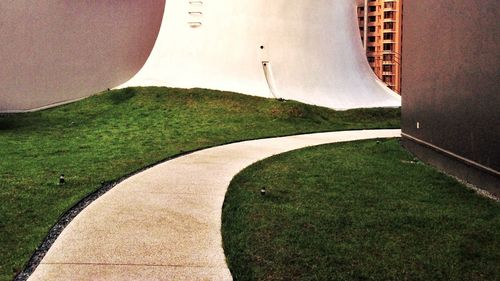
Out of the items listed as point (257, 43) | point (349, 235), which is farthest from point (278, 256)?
point (257, 43)

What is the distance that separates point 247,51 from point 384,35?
2749 centimetres

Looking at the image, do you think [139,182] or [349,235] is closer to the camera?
[349,235]

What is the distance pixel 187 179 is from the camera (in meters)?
7.29

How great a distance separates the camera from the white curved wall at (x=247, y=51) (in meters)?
19.0

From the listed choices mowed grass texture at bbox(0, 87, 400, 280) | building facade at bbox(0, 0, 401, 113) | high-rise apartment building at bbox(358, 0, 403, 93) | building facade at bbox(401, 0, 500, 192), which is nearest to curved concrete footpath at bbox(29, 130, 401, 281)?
mowed grass texture at bbox(0, 87, 400, 280)

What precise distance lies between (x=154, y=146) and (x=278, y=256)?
6.90 metres

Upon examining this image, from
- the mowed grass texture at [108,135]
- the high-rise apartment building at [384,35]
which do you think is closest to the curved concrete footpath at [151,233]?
the mowed grass texture at [108,135]

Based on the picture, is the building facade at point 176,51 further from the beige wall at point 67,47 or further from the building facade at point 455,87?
the building facade at point 455,87

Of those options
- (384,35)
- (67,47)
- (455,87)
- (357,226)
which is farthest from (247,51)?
(384,35)

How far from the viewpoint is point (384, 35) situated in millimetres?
43469

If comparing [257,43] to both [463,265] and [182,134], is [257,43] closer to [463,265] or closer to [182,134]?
[182,134]

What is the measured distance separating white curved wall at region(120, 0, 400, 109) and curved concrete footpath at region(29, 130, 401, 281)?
444 inches

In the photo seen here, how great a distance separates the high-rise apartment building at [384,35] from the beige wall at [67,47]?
25.6m

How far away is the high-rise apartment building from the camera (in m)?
42.0
